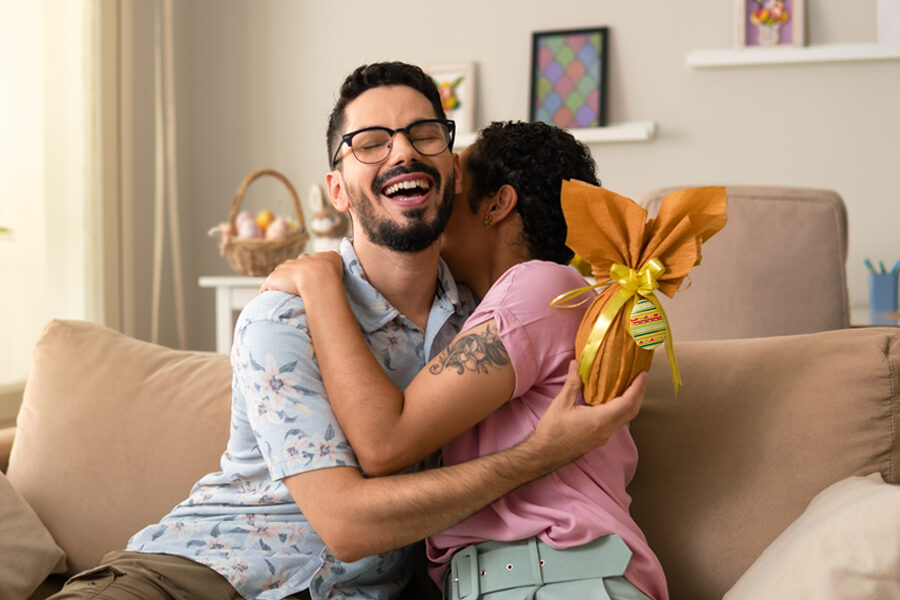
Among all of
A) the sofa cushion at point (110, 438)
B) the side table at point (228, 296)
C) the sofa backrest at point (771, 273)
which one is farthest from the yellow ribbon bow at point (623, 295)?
the side table at point (228, 296)

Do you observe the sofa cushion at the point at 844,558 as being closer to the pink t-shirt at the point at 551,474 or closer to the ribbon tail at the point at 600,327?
the pink t-shirt at the point at 551,474

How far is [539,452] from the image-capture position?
1.24 m

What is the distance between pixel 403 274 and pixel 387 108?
0.92ft

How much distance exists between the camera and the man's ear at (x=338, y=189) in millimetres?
Result: 1544

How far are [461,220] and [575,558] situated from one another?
0.62 metres

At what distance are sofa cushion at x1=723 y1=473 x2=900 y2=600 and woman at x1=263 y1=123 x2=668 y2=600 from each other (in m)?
0.21

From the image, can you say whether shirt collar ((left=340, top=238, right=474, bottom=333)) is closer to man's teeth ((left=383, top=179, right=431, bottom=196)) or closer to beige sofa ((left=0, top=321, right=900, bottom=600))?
man's teeth ((left=383, top=179, right=431, bottom=196))

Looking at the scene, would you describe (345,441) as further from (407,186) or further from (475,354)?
(407,186)

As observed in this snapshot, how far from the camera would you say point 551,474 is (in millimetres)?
1305

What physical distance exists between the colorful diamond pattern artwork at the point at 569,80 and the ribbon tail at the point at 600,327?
244 cm

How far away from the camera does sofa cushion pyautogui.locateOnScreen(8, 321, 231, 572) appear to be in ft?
5.61

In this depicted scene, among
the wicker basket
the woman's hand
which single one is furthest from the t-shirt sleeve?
the wicker basket

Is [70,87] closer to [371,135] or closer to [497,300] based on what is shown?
[371,135]

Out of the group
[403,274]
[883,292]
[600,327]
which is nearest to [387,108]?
[403,274]
